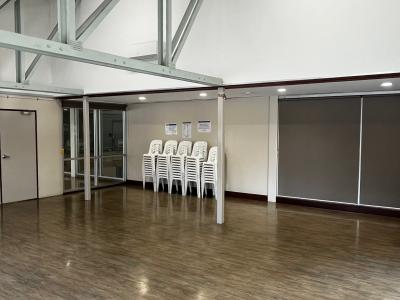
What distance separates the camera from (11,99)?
7.38m

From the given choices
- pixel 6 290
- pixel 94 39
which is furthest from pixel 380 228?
pixel 94 39

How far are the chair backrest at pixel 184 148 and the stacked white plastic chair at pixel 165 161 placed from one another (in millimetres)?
203

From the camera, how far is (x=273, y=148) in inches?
299

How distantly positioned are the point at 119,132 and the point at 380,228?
710 cm

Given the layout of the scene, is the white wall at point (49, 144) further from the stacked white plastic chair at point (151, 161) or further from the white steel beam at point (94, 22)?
the white steel beam at point (94, 22)

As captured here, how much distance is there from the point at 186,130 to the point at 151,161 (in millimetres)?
1215

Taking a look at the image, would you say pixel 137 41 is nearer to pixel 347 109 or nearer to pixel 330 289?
pixel 347 109

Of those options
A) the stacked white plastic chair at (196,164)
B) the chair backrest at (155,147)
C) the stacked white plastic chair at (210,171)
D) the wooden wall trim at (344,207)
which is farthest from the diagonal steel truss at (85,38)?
the chair backrest at (155,147)

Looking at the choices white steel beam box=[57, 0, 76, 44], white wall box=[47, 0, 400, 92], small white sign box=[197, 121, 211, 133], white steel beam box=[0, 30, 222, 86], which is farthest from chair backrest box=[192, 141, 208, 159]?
white steel beam box=[57, 0, 76, 44]

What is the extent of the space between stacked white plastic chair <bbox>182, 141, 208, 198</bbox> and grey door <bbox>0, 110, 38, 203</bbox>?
3.55m

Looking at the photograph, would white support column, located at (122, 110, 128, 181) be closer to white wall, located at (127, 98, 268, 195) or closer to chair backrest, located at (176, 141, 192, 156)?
white wall, located at (127, 98, 268, 195)

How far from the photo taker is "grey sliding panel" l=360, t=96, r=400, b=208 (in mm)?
6410

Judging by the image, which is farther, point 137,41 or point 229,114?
point 229,114

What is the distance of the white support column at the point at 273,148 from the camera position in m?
7.55
